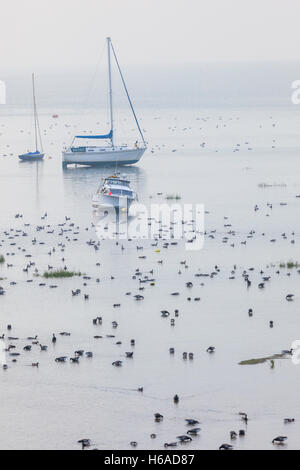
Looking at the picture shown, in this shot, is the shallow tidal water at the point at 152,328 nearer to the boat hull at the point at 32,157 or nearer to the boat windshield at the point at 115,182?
the boat windshield at the point at 115,182

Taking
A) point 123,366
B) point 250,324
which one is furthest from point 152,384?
point 250,324

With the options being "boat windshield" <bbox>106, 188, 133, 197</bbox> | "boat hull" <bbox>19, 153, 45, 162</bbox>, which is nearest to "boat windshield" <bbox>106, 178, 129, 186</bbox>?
"boat windshield" <bbox>106, 188, 133, 197</bbox>

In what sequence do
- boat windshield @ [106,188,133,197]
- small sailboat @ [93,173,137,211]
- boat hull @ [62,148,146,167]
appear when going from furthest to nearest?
boat hull @ [62,148,146,167]
boat windshield @ [106,188,133,197]
small sailboat @ [93,173,137,211]

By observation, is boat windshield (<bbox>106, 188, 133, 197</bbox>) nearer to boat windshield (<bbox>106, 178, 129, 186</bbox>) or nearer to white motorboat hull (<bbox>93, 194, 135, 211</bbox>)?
white motorboat hull (<bbox>93, 194, 135, 211</bbox>)

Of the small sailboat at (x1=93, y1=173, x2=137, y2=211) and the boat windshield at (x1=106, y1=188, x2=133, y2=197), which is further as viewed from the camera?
the boat windshield at (x1=106, y1=188, x2=133, y2=197)

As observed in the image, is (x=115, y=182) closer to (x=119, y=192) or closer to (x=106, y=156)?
(x=119, y=192)

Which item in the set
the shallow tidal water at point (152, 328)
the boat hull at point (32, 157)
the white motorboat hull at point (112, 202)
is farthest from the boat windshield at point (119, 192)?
the boat hull at point (32, 157)

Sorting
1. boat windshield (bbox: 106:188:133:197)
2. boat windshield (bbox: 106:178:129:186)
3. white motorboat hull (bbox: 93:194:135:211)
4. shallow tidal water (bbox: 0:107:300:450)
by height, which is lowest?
shallow tidal water (bbox: 0:107:300:450)
